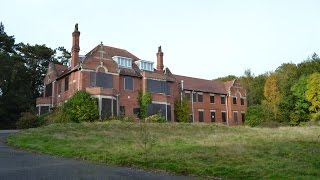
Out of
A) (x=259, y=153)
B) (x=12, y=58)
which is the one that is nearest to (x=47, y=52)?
(x=12, y=58)

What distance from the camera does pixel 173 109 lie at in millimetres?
49656

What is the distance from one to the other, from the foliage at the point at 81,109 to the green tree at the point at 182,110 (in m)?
14.8

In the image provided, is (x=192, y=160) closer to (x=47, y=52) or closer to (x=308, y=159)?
(x=308, y=159)

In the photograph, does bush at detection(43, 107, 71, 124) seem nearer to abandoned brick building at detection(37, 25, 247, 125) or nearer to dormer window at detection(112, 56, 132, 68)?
abandoned brick building at detection(37, 25, 247, 125)

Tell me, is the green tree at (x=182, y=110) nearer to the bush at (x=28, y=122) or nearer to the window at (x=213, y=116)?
the window at (x=213, y=116)

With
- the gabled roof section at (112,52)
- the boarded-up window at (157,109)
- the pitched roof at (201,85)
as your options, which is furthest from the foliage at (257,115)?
the gabled roof section at (112,52)

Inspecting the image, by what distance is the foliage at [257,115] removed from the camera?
59.7 m

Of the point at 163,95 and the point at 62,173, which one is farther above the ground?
the point at 163,95

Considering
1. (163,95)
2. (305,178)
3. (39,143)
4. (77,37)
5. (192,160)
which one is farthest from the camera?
(163,95)

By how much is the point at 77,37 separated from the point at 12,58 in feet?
74.8

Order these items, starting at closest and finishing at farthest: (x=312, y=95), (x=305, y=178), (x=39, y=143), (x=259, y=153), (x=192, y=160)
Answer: (x=305, y=178)
(x=192, y=160)
(x=259, y=153)
(x=39, y=143)
(x=312, y=95)

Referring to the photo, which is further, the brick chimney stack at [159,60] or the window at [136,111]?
the brick chimney stack at [159,60]

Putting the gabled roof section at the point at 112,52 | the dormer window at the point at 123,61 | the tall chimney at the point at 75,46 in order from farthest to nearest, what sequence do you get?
the dormer window at the point at 123,61
the gabled roof section at the point at 112,52
the tall chimney at the point at 75,46

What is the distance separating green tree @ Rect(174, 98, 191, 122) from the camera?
50919 millimetres
